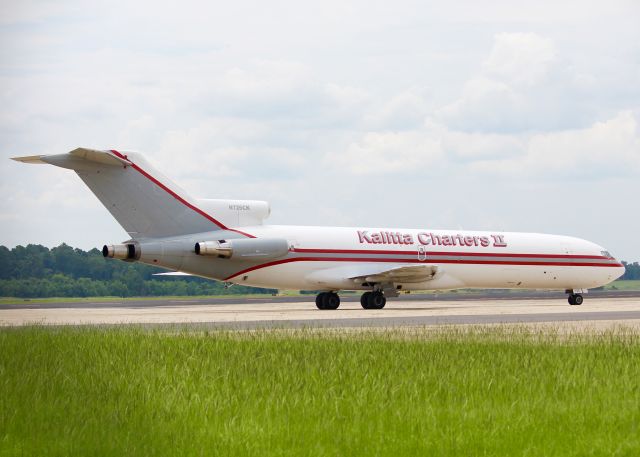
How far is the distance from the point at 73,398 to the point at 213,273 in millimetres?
25535

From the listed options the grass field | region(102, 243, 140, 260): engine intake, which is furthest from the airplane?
the grass field

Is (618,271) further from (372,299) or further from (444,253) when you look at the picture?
(372,299)

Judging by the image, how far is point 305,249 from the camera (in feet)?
128

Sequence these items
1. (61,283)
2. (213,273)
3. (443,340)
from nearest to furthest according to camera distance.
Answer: (443,340) → (213,273) → (61,283)

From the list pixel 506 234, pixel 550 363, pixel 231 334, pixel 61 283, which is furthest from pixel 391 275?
pixel 61 283

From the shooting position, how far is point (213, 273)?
1452 inches

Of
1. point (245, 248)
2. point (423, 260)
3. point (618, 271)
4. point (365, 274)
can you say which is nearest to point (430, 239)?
point (423, 260)

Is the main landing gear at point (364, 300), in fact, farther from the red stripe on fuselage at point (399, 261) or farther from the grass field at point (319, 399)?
the grass field at point (319, 399)

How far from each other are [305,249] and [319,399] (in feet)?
89.8

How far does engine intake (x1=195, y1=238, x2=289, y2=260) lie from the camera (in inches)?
1411

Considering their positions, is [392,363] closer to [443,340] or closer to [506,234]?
[443,340]

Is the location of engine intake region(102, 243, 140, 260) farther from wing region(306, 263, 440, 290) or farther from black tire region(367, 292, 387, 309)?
black tire region(367, 292, 387, 309)

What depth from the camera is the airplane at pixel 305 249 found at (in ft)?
115

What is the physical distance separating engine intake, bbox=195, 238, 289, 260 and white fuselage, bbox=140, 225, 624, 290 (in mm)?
342
